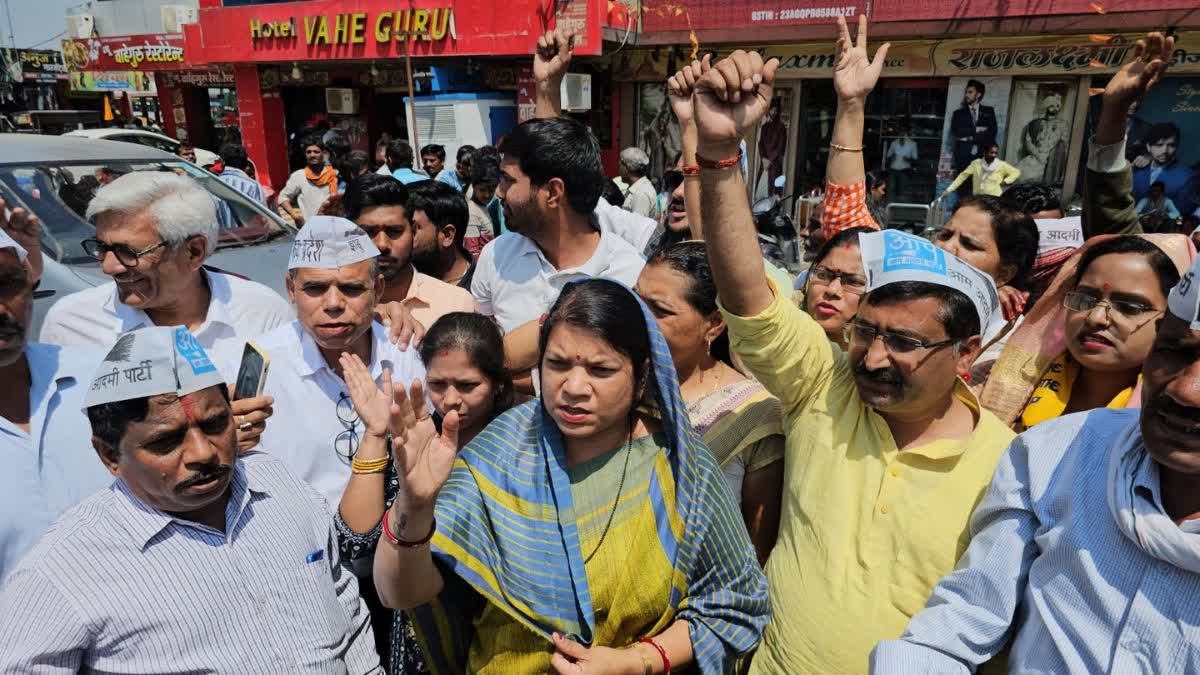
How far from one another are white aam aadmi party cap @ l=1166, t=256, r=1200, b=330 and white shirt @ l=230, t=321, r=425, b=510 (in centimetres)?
175

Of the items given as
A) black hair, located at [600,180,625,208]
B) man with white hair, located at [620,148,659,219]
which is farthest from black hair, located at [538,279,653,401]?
man with white hair, located at [620,148,659,219]

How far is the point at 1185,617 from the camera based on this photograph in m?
1.19

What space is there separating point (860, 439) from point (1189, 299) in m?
0.73

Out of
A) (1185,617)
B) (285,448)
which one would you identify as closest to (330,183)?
(285,448)

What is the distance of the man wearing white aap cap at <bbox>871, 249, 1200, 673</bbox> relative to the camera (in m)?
1.20

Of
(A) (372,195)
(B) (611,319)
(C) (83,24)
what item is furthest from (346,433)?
(C) (83,24)

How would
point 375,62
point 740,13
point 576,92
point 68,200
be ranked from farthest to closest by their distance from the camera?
point 375,62 < point 576,92 < point 740,13 < point 68,200

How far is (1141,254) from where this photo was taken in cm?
193

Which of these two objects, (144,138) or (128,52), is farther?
(128,52)

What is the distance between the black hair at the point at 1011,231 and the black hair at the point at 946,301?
1.14 metres

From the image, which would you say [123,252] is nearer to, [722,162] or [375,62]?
[722,162]

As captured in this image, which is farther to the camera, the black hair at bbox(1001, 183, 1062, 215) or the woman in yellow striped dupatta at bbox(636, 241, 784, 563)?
the black hair at bbox(1001, 183, 1062, 215)

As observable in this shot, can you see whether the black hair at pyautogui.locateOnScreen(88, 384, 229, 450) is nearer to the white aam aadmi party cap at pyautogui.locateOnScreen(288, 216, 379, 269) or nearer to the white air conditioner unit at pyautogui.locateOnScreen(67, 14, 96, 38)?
the white aam aadmi party cap at pyautogui.locateOnScreen(288, 216, 379, 269)

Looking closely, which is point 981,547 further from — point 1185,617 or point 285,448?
point 285,448
